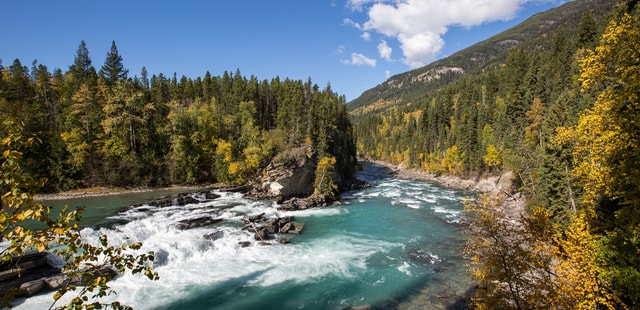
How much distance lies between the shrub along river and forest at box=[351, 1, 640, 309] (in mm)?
4110

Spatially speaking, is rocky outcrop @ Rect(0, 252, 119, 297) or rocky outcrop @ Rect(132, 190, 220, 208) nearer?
rocky outcrop @ Rect(0, 252, 119, 297)

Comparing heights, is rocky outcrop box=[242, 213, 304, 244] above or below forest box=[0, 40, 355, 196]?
below

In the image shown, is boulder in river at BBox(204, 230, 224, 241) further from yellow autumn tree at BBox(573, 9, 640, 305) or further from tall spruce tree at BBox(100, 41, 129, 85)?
tall spruce tree at BBox(100, 41, 129, 85)

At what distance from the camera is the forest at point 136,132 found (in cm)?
4941

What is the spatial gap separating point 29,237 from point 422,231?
110 feet

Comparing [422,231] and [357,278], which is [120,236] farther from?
[422,231]

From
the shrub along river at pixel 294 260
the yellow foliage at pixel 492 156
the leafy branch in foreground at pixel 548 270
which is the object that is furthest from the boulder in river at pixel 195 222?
the yellow foliage at pixel 492 156

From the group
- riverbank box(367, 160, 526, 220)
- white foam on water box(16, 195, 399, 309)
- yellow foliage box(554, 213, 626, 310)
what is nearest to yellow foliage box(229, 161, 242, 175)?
white foam on water box(16, 195, 399, 309)

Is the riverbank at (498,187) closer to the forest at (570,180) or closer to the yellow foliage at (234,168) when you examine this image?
the forest at (570,180)

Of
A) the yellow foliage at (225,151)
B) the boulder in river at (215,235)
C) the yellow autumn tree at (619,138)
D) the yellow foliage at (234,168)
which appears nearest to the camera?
the yellow autumn tree at (619,138)

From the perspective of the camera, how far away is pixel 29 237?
352cm

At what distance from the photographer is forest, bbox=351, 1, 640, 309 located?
9.09 m

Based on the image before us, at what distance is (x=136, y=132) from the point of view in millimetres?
58000

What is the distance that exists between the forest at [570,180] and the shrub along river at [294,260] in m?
4.11
